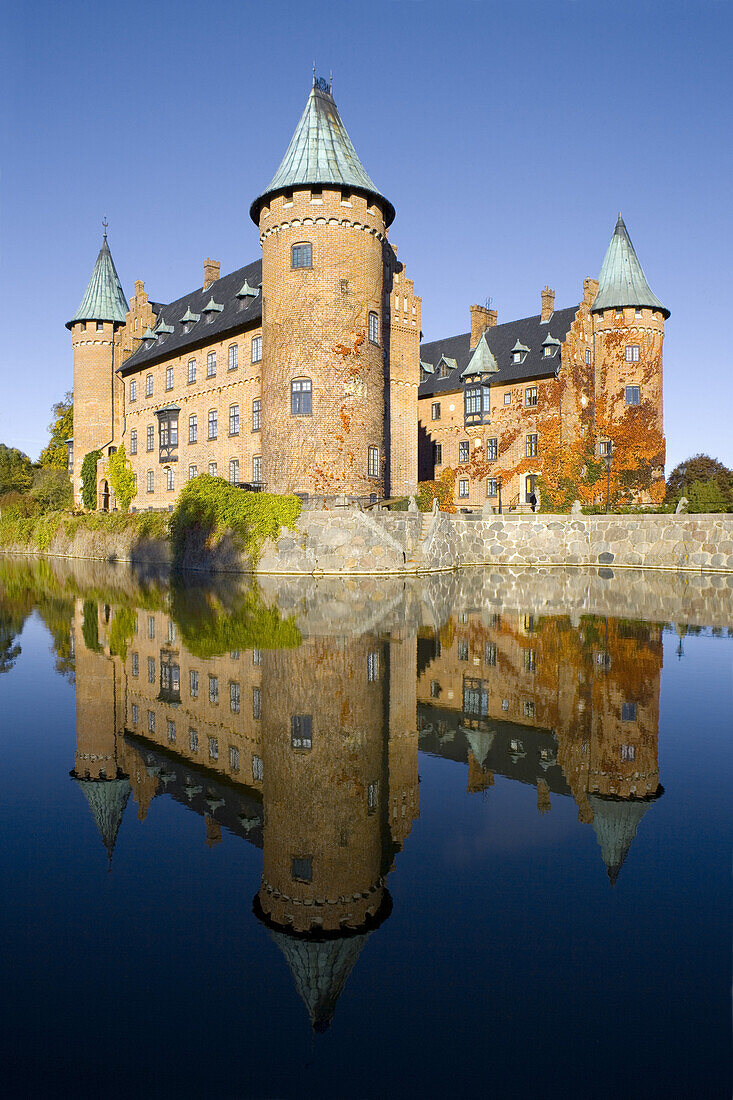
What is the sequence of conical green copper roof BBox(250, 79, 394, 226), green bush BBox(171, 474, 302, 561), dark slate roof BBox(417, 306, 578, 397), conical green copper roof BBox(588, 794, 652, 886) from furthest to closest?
dark slate roof BBox(417, 306, 578, 397) → conical green copper roof BBox(250, 79, 394, 226) → green bush BBox(171, 474, 302, 561) → conical green copper roof BBox(588, 794, 652, 886)

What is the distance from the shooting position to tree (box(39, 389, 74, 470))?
241 feet

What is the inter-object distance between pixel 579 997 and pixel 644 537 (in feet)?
108

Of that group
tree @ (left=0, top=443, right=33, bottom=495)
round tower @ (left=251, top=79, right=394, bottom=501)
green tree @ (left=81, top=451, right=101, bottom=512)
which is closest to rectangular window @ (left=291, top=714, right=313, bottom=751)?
round tower @ (left=251, top=79, right=394, bottom=501)

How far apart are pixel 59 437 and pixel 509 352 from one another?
4442 centimetres

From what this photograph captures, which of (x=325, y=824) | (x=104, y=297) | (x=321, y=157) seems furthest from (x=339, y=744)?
(x=104, y=297)

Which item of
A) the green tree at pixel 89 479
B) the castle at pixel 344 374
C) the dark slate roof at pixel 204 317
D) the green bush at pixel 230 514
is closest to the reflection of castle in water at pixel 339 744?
the green bush at pixel 230 514

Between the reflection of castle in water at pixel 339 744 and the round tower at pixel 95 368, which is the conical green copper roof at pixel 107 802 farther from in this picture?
the round tower at pixel 95 368

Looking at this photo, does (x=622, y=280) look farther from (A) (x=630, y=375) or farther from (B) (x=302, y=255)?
(B) (x=302, y=255)

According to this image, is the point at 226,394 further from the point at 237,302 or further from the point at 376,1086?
the point at 376,1086

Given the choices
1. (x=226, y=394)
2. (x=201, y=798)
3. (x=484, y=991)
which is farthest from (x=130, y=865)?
(x=226, y=394)

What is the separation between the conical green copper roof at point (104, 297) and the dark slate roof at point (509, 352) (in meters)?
21.7

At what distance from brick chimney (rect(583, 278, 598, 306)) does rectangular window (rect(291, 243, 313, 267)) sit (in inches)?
795

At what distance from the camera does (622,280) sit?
4628 centimetres

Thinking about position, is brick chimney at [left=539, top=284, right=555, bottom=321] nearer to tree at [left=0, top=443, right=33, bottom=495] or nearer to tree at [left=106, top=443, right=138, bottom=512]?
tree at [left=106, top=443, right=138, bottom=512]
